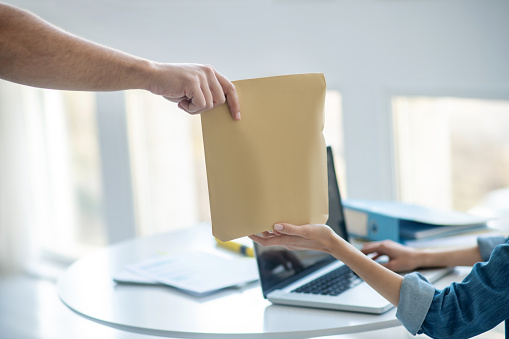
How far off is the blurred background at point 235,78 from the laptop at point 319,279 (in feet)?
2.17

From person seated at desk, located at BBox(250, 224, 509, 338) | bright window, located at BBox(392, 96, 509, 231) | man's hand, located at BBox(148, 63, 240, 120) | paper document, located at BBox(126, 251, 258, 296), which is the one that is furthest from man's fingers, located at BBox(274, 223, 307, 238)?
bright window, located at BBox(392, 96, 509, 231)

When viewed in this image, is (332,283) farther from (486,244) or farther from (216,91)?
(216,91)

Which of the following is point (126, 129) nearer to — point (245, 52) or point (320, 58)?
point (245, 52)

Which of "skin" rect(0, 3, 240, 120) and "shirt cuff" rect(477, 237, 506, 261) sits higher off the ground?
"skin" rect(0, 3, 240, 120)

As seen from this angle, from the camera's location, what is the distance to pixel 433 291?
1120 mm

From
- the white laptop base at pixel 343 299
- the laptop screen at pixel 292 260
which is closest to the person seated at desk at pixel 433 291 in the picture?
the white laptop base at pixel 343 299

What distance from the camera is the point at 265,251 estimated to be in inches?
54.0

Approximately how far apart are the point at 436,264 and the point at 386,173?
125cm

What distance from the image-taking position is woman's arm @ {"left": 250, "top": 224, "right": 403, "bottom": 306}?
3.66 ft

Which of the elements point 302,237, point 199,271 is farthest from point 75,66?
point 199,271

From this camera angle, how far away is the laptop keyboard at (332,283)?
52.5 inches

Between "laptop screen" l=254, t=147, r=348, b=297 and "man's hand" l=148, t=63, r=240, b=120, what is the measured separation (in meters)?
0.40

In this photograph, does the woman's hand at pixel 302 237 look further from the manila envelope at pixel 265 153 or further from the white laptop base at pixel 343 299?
the white laptop base at pixel 343 299

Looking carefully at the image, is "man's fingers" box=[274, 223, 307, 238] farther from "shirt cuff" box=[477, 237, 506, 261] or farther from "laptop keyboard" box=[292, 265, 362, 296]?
"shirt cuff" box=[477, 237, 506, 261]
